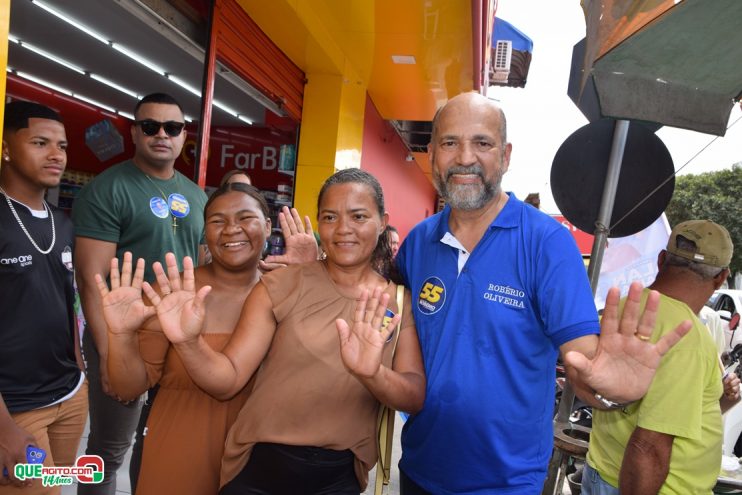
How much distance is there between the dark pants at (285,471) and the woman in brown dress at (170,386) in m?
0.20

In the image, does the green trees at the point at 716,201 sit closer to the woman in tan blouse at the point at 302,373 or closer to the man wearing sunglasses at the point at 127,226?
the man wearing sunglasses at the point at 127,226

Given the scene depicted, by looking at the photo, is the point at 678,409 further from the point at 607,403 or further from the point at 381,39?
the point at 381,39

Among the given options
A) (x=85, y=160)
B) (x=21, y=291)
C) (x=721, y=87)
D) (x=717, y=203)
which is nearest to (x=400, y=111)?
(x=85, y=160)

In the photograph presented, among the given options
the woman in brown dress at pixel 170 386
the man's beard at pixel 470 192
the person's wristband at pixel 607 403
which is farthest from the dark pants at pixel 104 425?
the person's wristband at pixel 607 403

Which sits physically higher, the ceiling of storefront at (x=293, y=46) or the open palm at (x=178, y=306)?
the ceiling of storefront at (x=293, y=46)

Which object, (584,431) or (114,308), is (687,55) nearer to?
(584,431)

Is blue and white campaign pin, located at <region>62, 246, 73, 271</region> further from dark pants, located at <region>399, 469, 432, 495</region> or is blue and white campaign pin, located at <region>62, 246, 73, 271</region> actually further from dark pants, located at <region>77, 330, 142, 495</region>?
dark pants, located at <region>399, 469, 432, 495</region>

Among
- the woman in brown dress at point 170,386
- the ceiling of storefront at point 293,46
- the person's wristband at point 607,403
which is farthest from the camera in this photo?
the ceiling of storefront at point 293,46

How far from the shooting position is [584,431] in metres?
3.13

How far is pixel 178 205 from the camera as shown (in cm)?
312

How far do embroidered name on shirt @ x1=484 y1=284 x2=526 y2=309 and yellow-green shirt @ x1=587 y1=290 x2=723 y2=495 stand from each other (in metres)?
0.65

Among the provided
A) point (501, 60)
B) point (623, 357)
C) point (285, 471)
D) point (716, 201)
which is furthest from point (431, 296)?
point (716, 201)

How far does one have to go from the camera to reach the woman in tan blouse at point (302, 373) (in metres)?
1.84

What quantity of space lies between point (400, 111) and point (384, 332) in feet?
25.3
